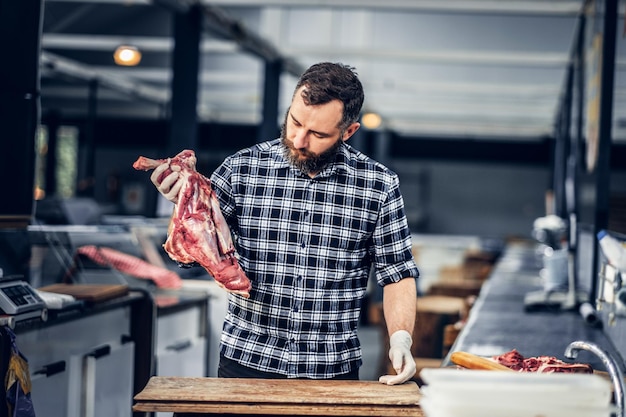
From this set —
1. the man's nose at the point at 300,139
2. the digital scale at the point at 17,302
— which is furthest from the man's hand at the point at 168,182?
the digital scale at the point at 17,302

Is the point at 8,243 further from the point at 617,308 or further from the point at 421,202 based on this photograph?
the point at 421,202

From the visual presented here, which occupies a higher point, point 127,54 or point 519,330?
point 127,54

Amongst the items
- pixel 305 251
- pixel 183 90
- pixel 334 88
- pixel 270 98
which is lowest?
pixel 305 251

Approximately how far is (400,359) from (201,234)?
640 millimetres

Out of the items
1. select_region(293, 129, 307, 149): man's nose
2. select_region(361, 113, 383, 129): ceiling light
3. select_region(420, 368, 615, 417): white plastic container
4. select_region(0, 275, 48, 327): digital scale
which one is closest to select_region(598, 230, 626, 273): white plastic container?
select_region(293, 129, 307, 149): man's nose

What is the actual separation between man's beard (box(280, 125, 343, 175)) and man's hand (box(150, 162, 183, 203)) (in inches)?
12.9

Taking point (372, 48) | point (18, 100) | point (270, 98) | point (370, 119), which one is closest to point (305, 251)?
point (18, 100)

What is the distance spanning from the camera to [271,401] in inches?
87.1

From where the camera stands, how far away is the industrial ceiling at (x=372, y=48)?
7590mm

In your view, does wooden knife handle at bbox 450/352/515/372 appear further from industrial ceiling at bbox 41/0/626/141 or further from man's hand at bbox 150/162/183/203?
industrial ceiling at bbox 41/0/626/141

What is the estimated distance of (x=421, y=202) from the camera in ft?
69.7

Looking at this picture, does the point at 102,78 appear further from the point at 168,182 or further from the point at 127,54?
the point at 168,182

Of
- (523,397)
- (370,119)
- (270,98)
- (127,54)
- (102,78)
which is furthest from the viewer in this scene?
(370,119)

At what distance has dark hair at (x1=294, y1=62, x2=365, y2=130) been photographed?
257 centimetres
